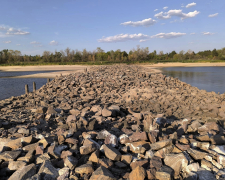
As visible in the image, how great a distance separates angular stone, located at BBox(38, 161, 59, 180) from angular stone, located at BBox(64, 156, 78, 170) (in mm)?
177

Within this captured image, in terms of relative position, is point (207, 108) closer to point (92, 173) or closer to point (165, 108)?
point (165, 108)

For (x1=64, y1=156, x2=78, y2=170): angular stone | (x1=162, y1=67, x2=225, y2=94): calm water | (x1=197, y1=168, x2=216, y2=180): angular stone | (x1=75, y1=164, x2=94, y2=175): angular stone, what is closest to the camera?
(x1=197, y1=168, x2=216, y2=180): angular stone

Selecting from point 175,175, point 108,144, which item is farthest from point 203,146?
point 108,144

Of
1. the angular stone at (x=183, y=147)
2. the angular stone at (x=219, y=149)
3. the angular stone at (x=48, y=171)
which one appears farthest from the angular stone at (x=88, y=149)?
the angular stone at (x=219, y=149)

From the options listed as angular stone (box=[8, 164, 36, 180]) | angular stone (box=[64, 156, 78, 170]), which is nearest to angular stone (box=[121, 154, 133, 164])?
angular stone (box=[64, 156, 78, 170])

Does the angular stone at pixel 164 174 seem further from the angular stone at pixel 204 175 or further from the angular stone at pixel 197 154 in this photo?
the angular stone at pixel 197 154

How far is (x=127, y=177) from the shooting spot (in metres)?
2.31

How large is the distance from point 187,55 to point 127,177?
82.0 m

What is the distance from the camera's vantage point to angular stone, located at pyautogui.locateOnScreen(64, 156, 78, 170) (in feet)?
8.13

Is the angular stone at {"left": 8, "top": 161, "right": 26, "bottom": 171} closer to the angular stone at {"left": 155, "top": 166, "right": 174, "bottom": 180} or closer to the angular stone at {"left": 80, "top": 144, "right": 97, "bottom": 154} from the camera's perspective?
the angular stone at {"left": 80, "top": 144, "right": 97, "bottom": 154}

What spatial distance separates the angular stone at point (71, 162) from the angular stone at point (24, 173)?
1.45 ft

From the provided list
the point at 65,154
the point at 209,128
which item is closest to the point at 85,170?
the point at 65,154

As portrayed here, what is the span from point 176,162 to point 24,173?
212 cm

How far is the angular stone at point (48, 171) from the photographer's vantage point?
2334mm
